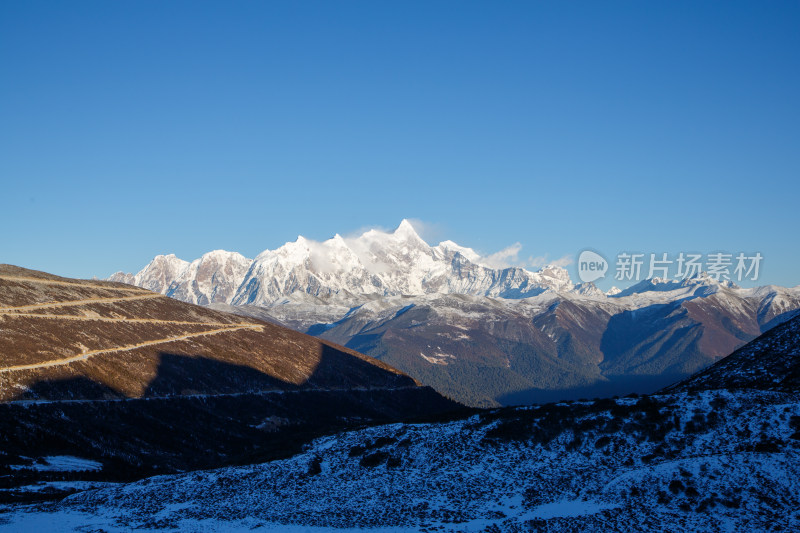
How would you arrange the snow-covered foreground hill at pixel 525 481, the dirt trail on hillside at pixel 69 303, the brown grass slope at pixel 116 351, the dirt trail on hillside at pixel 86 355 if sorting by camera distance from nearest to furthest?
the snow-covered foreground hill at pixel 525 481 → the dirt trail on hillside at pixel 86 355 → the brown grass slope at pixel 116 351 → the dirt trail on hillside at pixel 69 303

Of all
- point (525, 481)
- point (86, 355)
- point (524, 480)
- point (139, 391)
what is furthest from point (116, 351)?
point (525, 481)

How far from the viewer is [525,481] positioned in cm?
5256

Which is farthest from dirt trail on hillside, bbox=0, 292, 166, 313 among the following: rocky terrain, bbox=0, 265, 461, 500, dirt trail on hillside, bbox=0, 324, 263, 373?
dirt trail on hillside, bbox=0, 324, 263, 373

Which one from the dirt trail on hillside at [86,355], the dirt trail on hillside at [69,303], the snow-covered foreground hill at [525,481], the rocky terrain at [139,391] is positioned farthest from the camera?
the dirt trail on hillside at [69,303]

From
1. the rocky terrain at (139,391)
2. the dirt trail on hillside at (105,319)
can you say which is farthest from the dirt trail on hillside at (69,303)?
the dirt trail on hillside at (105,319)

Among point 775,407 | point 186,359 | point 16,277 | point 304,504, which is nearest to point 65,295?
point 16,277

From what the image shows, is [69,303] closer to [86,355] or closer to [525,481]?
[86,355]

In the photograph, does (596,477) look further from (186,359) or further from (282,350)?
(282,350)

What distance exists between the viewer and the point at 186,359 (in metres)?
152

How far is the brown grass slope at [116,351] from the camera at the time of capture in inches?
4419

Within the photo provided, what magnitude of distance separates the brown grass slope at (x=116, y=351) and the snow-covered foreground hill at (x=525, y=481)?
2283 inches

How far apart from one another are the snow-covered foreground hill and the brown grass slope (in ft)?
190

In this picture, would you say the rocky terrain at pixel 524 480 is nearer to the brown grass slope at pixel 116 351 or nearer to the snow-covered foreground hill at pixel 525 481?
the snow-covered foreground hill at pixel 525 481

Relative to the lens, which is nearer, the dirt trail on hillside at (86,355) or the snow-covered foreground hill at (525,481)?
the snow-covered foreground hill at (525,481)
